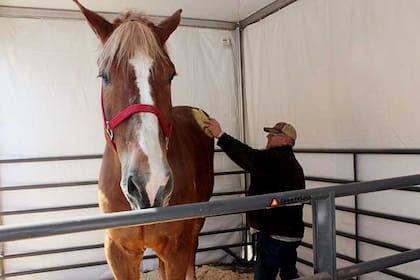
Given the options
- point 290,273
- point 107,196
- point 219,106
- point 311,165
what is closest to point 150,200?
point 107,196

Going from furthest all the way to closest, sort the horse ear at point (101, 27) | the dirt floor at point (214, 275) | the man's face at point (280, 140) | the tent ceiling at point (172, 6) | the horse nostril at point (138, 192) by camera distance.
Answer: the dirt floor at point (214, 275) → the tent ceiling at point (172, 6) → the man's face at point (280, 140) → the horse ear at point (101, 27) → the horse nostril at point (138, 192)

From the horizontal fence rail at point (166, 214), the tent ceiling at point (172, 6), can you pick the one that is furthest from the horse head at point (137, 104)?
the tent ceiling at point (172, 6)

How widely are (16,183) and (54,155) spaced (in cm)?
34

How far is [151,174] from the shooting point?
1151 mm

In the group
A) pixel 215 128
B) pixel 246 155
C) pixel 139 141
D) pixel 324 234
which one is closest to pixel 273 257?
pixel 246 155

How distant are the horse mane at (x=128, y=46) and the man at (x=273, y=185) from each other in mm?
735

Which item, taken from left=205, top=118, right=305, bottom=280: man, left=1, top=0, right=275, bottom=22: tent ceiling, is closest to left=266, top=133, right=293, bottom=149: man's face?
left=205, top=118, right=305, bottom=280: man

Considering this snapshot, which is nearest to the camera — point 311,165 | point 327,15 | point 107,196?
point 107,196

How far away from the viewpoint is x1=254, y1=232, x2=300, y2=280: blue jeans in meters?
2.06

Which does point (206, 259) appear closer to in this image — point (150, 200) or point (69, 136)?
point (69, 136)

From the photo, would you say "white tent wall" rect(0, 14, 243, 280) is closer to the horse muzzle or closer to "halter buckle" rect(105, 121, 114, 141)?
"halter buckle" rect(105, 121, 114, 141)

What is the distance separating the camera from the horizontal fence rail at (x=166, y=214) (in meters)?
0.81

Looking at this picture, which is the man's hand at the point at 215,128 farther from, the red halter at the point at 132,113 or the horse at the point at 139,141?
the red halter at the point at 132,113

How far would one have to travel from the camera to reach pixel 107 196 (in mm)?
1649
